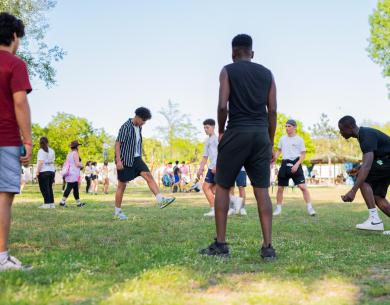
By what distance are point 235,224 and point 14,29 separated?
5703 mm

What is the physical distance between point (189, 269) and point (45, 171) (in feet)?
36.3

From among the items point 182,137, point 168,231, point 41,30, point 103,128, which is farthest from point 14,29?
point 103,128

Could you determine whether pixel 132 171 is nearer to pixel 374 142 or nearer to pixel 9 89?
pixel 374 142

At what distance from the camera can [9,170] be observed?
4426mm

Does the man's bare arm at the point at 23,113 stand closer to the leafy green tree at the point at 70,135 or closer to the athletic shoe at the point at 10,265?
the athletic shoe at the point at 10,265

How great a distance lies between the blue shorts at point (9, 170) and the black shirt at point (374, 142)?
492 centimetres

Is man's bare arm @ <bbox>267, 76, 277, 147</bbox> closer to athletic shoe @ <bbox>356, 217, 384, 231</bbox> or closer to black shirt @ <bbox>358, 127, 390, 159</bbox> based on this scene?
black shirt @ <bbox>358, 127, 390, 159</bbox>

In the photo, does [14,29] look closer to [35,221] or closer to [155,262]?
[155,262]

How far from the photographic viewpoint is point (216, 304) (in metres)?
3.31

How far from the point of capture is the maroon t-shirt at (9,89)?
440 centimetres

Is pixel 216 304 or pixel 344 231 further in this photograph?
pixel 344 231

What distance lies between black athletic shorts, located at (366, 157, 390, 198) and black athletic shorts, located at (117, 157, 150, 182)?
448cm

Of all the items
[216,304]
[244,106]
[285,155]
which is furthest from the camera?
[285,155]

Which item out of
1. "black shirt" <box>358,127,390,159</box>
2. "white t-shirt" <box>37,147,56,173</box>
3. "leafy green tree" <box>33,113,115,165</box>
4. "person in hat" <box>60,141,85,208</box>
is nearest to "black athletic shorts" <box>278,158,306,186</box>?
"black shirt" <box>358,127,390,159</box>
